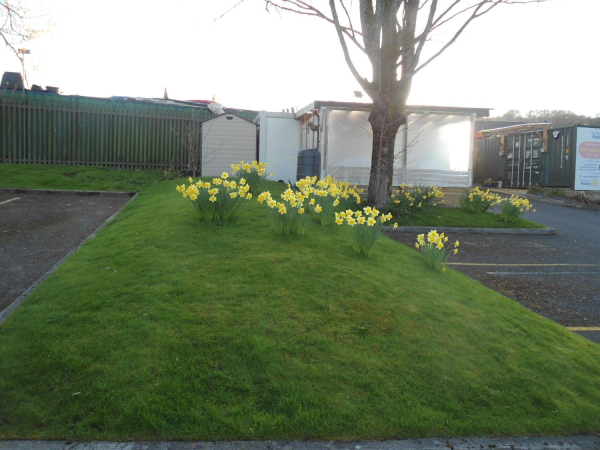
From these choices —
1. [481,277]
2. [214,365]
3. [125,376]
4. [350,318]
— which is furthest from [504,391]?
[481,277]

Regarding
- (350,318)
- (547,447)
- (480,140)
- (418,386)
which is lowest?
(547,447)

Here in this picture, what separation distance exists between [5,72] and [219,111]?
8.42m

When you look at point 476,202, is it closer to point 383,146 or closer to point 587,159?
point 383,146

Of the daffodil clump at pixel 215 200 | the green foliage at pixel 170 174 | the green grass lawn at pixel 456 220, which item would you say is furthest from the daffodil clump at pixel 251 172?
the green foliage at pixel 170 174

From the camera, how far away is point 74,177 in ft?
50.8

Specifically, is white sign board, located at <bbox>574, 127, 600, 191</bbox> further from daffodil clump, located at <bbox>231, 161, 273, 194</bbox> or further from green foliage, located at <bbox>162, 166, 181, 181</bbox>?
daffodil clump, located at <bbox>231, 161, 273, 194</bbox>

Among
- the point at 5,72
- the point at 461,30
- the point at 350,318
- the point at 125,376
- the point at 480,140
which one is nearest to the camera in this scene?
the point at 125,376

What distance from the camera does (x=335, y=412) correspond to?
3.44 m

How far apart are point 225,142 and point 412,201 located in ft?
Answer: 24.2

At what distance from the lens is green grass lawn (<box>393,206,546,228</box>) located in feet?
40.5

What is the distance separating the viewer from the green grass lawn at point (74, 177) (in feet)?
45.8

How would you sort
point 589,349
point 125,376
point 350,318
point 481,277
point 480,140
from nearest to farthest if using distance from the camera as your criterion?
point 125,376 → point 350,318 → point 589,349 → point 481,277 → point 480,140

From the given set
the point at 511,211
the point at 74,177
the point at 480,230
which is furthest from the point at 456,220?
the point at 74,177

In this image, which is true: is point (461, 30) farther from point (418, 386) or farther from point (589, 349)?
point (418, 386)
